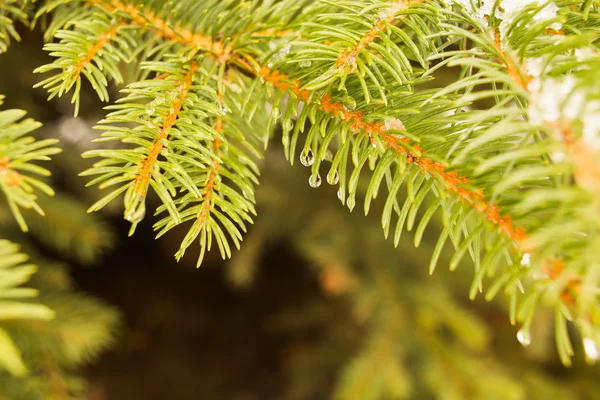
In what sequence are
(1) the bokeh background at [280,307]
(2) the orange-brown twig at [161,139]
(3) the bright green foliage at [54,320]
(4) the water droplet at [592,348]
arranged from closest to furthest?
(4) the water droplet at [592,348] → (2) the orange-brown twig at [161,139] → (3) the bright green foliage at [54,320] → (1) the bokeh background at [280,307]

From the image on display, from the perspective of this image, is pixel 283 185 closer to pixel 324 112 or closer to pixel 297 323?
pixel 297 323

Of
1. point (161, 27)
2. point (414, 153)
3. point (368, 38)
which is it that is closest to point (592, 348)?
point (414, 153)

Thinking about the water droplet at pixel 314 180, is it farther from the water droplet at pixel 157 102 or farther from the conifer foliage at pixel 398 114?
the water droplet at pixel 157 102

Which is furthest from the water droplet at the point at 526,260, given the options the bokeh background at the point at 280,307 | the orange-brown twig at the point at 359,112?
the bokeh background at the point at 280,307

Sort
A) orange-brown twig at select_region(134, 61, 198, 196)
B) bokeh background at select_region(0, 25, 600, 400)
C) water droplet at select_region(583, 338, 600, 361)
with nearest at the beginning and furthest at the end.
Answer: water droplet at select_region(583, 338, 600, 361) → orange-brown twig at select_region(134, 61, 198, 196) → bokeh background at select_region(0, 25, 600, 400)

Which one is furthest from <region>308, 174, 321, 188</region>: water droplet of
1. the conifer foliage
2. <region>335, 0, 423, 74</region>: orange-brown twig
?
<region>335, 0, 423, 74</region>: orange-brown twig

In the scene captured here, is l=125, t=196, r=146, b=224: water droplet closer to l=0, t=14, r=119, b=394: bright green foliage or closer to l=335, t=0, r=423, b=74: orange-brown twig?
Result: l=335, t=0, r=423, b=74: orange-brown twig

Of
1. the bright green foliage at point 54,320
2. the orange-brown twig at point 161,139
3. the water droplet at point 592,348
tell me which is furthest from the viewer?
the bright green foliage at point 54,320

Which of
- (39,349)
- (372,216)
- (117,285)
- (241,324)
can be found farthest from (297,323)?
(39,349)
